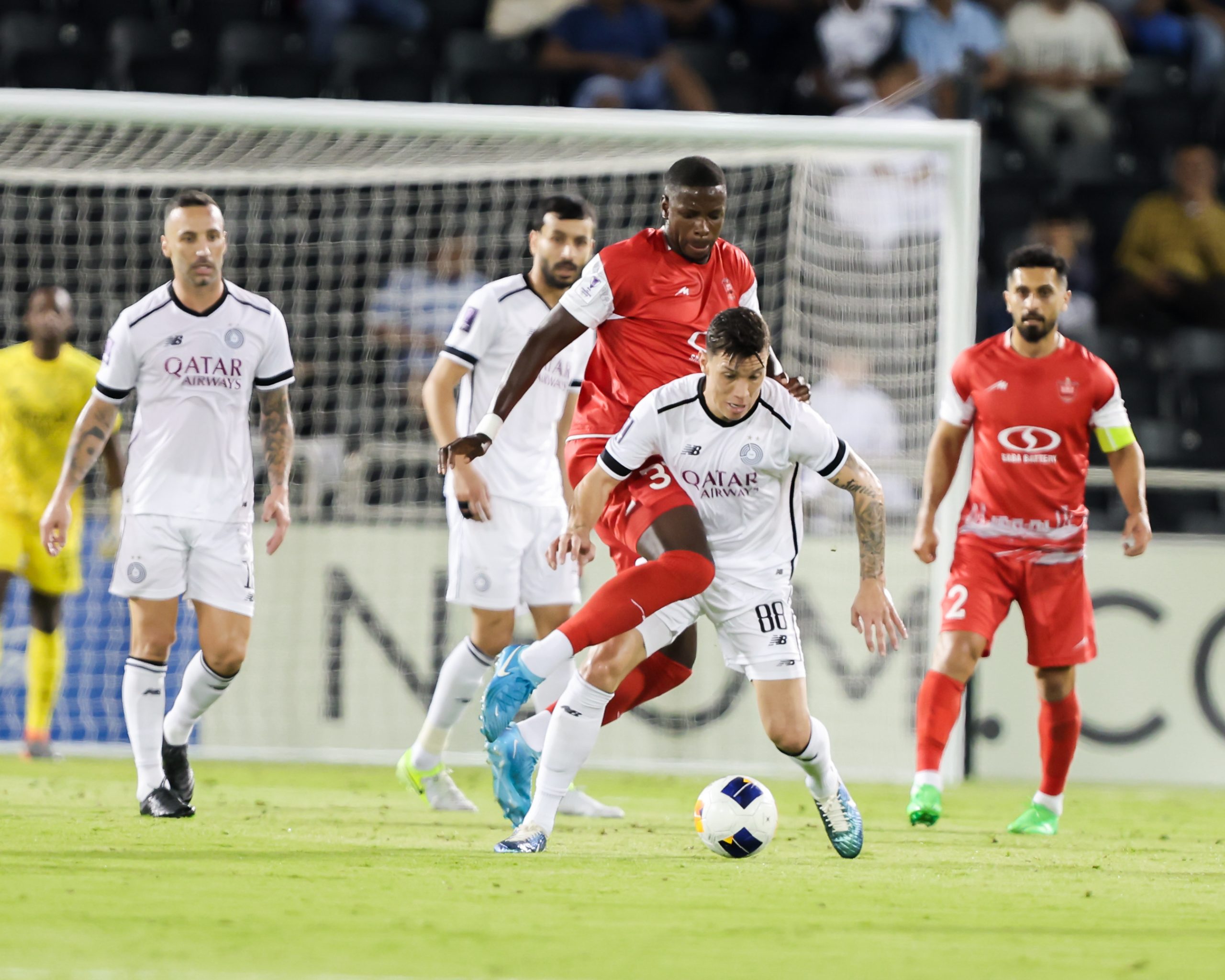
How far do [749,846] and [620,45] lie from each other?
884cm

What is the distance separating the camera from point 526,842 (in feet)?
18.1

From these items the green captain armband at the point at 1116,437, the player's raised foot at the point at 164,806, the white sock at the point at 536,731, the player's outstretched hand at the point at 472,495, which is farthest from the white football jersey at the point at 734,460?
the player's raised foot at the point at 164,806

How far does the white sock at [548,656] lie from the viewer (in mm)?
5355

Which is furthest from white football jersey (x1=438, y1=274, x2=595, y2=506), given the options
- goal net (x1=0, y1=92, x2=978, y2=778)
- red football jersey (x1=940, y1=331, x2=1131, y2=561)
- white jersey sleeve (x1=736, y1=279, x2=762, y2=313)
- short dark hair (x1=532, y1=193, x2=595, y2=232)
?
goal net (x1=0, y1=92, x2=978, y2=778)

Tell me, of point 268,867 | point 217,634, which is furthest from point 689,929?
point 217,634

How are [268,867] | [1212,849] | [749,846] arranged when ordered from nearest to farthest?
[268,867] < [749,846] < [1212,849]

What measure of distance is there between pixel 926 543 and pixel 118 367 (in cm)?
326

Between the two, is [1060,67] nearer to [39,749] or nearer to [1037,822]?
[1037,822]

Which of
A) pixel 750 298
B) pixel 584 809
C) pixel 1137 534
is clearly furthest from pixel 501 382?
pixel 1137 534

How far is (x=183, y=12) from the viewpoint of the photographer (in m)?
13.2

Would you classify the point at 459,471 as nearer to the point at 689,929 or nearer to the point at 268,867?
the point at 268,867

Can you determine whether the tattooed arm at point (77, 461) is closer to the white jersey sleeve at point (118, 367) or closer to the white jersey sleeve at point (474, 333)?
the white jersey sleeve at point (118, 367)

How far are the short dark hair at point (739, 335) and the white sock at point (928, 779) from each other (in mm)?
2266

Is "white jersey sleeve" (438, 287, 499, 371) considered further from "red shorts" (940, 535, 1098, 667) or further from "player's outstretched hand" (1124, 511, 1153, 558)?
"player's outstretched hand" (1124, 511, 1153, 558)
